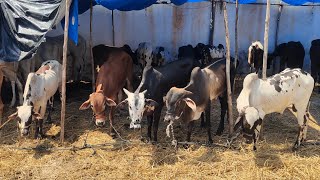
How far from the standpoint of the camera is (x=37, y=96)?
753cm

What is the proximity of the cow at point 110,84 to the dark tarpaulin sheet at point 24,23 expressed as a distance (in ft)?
4.59

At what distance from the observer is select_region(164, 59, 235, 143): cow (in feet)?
22.3

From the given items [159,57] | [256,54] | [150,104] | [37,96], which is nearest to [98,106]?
[150,104]

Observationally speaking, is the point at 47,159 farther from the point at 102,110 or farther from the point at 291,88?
the point at 291,88

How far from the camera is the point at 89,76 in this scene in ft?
39.7

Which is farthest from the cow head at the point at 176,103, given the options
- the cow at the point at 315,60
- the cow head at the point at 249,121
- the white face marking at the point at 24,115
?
the cow at the point at 315,60

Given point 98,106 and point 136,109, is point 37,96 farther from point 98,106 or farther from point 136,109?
point 136,109

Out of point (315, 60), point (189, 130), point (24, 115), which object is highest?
point (315, 60)

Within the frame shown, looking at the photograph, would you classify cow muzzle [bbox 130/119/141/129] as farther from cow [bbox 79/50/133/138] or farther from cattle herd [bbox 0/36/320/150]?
cow [bbox 79/50/133/138]

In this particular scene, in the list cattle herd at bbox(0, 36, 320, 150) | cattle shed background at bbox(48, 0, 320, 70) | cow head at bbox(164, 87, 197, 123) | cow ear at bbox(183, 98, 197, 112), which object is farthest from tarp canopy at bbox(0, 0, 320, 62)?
cattle shed background at bbox(48, 0, 320, 70)

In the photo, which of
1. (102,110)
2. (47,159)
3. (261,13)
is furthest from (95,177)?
(261,13)

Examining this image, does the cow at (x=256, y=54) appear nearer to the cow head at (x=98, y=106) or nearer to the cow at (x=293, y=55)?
the cow at (x=293, y=55)

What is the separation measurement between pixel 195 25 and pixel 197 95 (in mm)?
6570

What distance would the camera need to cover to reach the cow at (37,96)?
6934 millimetres
